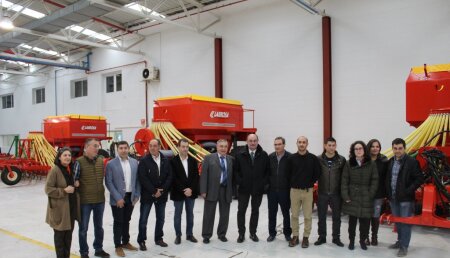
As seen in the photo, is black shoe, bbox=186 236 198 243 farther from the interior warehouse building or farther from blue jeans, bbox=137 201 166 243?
blue jeans, bbox=137 201 166 243

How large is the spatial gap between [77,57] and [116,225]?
16.4 m

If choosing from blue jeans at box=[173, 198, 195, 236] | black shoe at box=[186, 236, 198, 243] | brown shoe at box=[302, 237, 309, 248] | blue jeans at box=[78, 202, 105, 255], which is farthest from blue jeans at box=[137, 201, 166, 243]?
brown shoe at box=[302, 237, 309, 248]

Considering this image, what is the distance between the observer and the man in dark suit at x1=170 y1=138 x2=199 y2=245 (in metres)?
5.06

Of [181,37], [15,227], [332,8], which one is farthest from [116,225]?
[181,37]

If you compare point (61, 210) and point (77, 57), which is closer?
point (61, 210)

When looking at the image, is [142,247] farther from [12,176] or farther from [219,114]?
[12,176]

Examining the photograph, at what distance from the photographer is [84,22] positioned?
13.5 meters

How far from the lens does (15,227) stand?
6363 millimetres

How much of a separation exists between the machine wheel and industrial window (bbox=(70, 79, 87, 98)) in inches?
313

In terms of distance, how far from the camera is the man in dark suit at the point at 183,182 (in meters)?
5.06

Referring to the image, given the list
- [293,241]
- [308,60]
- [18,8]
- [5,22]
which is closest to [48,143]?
[5,22]

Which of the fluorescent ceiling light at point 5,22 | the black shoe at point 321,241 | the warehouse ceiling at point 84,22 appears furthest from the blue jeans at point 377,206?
the fluorescent ceiling light at point 5,22

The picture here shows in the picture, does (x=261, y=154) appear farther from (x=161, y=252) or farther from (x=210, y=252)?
(x=161, y=252)

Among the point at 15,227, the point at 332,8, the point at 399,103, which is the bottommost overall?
the point at 15,227
